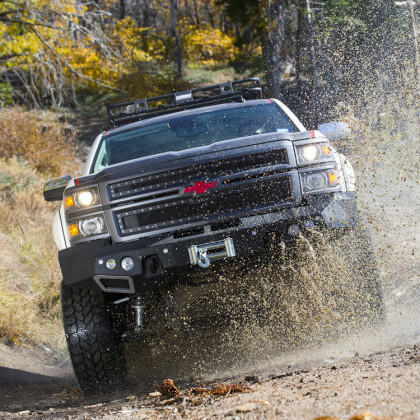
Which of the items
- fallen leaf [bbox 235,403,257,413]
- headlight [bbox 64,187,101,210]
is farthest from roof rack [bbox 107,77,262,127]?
fallen leaf [bbox 235,403,257,413]

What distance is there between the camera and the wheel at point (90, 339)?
474 cm

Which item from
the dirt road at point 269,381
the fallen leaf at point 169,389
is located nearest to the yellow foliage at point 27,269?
the dirt road at point 269,381

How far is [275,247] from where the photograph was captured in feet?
14.8

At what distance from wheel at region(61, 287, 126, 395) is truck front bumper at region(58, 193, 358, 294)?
0.27 meters

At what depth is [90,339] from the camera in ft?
15.5

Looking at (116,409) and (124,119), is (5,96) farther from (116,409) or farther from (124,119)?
(116,409)

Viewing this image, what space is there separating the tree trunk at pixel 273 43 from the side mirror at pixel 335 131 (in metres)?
14.1

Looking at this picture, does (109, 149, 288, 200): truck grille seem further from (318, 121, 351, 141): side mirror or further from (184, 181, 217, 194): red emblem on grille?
(318, 121, 351, 141): side mirror

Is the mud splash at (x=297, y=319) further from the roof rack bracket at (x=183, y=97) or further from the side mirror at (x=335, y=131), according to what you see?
the roof rack bracket at (x=183, y=97)

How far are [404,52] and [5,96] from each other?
14014 mm

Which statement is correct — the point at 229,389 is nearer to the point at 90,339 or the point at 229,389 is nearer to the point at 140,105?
the point at 90,339

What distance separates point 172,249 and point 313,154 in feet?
4.17

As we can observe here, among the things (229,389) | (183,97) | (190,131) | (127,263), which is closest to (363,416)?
(229,389)

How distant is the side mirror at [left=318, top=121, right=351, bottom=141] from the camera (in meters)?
5.35
